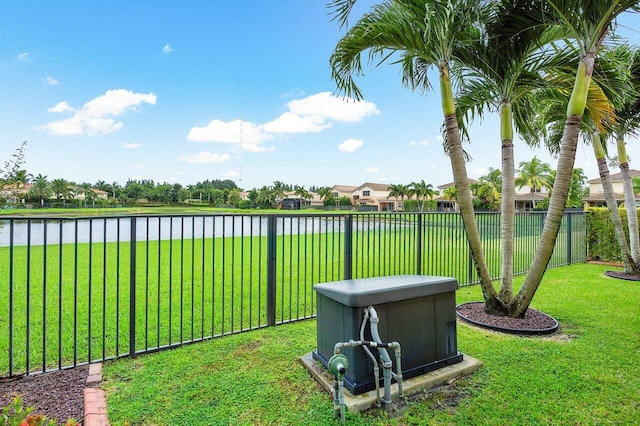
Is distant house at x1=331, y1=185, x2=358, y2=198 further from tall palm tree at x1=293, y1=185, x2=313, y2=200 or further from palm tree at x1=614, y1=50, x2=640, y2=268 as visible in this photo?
palm tree at x1=614, y1=50, x2=640, y2=268

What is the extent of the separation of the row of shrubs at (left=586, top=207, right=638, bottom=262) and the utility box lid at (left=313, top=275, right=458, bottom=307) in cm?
803

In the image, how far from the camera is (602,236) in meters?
8.17

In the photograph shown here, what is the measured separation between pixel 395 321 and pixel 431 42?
3086mm

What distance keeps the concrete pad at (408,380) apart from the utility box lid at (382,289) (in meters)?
0.58

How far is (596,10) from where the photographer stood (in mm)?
3312

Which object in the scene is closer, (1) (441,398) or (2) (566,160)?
(1) (441,398)

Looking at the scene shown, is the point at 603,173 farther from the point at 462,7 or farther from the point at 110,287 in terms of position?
the point at 110,287

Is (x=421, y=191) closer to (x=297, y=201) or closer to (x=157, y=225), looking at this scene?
(x=297, y=201)

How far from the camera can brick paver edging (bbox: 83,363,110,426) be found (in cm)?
187

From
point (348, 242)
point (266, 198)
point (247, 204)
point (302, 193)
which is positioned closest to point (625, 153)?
point (348, 242)

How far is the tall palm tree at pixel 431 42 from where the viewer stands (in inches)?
132

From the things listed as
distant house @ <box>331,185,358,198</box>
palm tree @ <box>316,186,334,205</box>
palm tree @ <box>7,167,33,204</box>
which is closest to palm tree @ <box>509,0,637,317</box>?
palm tree @ <box>7,167,33,204</box>

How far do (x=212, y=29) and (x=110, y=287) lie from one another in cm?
944

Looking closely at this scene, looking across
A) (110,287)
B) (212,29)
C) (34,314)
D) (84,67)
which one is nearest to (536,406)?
(34,314)
